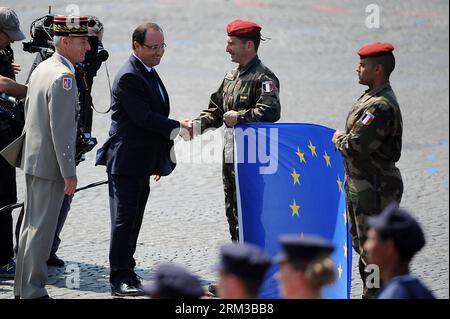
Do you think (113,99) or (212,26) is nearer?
(113,99)

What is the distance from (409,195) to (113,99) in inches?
184

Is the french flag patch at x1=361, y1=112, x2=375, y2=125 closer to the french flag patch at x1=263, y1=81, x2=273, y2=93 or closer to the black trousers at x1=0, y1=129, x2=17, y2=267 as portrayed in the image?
the french flag patch at x1=263, y1=81, x2=273, y2=93

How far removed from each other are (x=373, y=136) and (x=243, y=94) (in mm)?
1212

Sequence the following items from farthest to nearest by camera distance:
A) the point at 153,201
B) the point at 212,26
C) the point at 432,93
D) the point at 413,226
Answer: the point at 212,26, the point at 432,93, the point at 153,201, the point at 413,226

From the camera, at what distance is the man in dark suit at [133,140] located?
24.3 ft

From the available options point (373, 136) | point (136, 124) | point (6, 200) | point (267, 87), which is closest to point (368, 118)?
point (373, 136)

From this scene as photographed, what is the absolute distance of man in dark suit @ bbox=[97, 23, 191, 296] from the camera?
7395 millimetres

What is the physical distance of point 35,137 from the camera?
272 inches

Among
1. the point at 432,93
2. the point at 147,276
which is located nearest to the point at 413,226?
the point at 147,276

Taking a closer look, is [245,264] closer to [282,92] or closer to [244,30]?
[244,30]

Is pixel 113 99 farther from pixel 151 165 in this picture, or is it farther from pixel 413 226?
pixel 413 226

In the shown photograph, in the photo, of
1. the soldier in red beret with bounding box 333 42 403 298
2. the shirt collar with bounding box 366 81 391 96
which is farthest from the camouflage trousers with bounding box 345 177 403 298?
the shirt collar with bounding box 366 81 391 96

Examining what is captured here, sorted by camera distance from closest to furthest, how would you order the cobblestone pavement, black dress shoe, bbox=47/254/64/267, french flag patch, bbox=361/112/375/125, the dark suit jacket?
1. french flag patch, bbox=361/112/375/125
2. the dark suit jacket
3. black dress shoe, bbox=47/254/64/267
4. the cobblestone pavement

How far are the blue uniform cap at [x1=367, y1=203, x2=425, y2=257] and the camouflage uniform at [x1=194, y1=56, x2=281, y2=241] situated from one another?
2.95 meters
